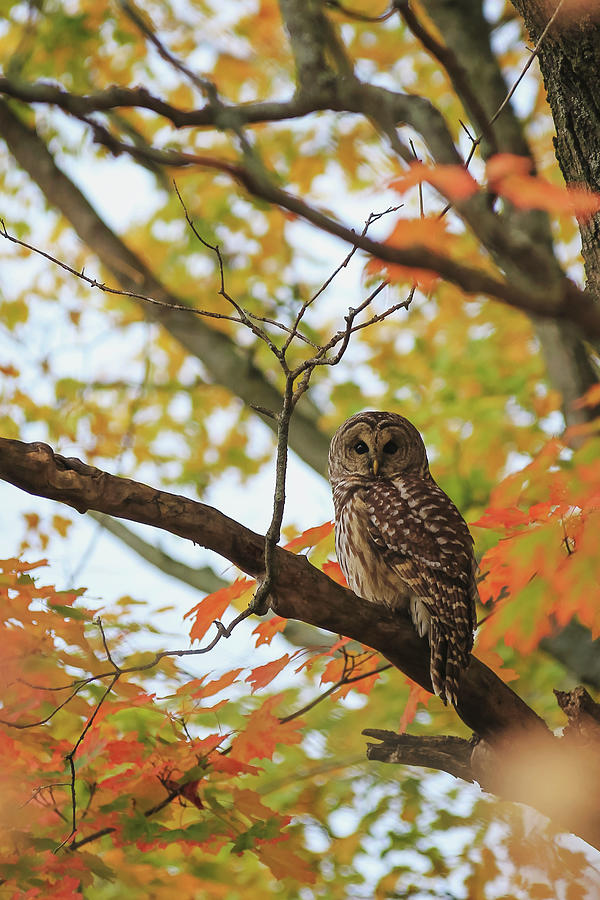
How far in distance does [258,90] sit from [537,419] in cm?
409

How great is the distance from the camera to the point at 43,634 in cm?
283

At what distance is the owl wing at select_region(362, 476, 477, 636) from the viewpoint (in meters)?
3.09

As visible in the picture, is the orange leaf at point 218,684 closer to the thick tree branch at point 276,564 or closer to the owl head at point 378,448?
the thick tree branch at point 276,564

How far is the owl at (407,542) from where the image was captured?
2908mm

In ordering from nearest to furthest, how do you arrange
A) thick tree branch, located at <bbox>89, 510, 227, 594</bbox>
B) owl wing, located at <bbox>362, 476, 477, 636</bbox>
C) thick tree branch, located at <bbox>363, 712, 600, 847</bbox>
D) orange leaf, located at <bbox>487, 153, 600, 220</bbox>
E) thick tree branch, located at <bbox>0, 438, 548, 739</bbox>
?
thick tree branch, located at <bbox>0, 438, 548, 739</bbox>, orange leaf, located at <bbox>487, 153, 600, 220</bbox>, thick tree branch, located at <bbox>363, 712, 600, 847</bbox>, owl wing, located at <bbox>362, 476, 477, 636</bbox>, thick tree branch, located at <bbox>89, 510, 227, 594</bbox>

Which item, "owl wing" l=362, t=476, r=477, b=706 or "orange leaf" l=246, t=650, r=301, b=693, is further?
"owl wing" l=362, t=476, r=477, b=706

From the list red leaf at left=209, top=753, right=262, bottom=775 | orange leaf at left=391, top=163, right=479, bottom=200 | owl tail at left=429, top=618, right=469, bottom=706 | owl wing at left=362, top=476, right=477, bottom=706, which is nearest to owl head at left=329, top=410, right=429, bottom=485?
owl wing at left=362, top=476, right=477, bottom=706

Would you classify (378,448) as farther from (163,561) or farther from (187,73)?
(163,561)

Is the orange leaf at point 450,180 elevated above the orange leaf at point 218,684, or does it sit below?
above

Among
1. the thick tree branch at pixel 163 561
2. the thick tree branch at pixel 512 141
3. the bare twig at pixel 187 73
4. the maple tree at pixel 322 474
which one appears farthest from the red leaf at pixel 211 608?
the thick tree branch at pixel 163 561

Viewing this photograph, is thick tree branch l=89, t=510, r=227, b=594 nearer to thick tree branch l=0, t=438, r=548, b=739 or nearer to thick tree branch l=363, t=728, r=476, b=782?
thick tree branch l=363, t=728, r=476, b=782

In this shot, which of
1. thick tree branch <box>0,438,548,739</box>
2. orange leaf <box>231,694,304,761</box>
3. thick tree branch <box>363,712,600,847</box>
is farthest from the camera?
orange leaf <box>231,694,304,761</box>

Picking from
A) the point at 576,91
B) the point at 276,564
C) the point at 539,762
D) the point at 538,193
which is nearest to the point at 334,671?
the point at 539,762

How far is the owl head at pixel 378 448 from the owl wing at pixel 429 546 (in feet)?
1.20
